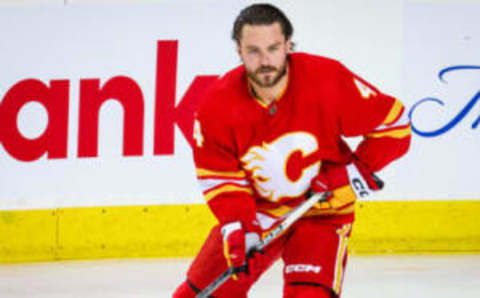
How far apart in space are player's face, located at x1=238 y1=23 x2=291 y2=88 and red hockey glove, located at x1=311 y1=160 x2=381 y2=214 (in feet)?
1.17

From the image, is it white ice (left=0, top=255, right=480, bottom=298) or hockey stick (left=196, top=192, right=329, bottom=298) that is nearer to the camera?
hockey stick (left=196, top=192, right=329, bottom=298)

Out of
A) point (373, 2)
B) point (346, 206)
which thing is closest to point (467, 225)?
point (373, 2)

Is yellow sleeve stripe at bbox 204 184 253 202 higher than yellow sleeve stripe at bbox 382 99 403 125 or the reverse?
the reverse

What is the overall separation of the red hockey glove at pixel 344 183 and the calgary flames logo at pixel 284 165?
5cm

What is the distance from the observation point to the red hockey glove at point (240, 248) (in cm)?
299

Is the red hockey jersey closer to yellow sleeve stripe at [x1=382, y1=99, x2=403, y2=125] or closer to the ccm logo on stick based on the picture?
yellow sleeve stripe at [x1=382, y1=99, x2=403, y2=125]

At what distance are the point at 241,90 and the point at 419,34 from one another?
2481 millimetres

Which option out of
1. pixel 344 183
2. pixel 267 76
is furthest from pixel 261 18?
pixel 344 183

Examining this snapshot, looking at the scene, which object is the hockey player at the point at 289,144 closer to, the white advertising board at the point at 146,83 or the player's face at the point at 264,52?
the player's face at the point at 264,52

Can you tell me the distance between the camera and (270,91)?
3018 mm

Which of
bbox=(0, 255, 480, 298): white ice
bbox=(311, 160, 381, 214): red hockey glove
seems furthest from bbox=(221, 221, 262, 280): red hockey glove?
bbox=(0, 255, 480, 298): white ice

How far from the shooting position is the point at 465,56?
530cm

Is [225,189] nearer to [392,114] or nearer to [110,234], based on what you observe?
[392,114]

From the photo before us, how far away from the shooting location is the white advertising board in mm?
5297
